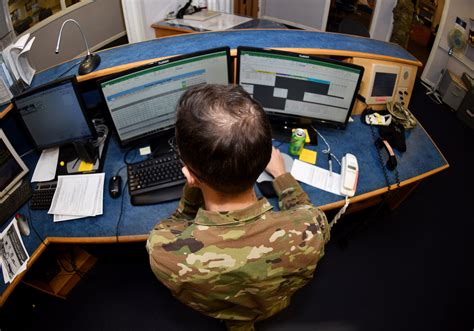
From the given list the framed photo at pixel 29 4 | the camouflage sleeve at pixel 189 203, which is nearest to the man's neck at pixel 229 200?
the camouflage sleeve at pixel 189 203

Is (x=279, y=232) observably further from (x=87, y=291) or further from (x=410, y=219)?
(x=410, y=219)

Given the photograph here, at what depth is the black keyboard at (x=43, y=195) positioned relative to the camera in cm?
148

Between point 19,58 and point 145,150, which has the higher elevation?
point 19,58

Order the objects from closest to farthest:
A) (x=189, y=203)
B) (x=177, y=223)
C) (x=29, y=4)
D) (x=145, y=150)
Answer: (x=177, y=223) → (x=189, y=203) → (x=145, y=150) → (x=29, y=4)

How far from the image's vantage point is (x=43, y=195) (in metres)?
1.51

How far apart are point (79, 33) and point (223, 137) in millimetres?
4263

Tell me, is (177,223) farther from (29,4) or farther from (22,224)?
(29,4)

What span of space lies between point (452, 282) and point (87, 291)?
2.25m

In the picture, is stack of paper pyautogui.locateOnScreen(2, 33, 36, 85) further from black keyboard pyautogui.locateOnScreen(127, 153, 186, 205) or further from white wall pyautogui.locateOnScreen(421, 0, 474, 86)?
white wall pyautogui.locateOnScreen(421, 0, 474, 86)

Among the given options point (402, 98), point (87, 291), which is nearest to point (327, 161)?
point (402, 98)

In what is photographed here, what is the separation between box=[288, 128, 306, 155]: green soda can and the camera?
5.47 feet

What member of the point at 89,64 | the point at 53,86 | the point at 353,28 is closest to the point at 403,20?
the point at 353,28

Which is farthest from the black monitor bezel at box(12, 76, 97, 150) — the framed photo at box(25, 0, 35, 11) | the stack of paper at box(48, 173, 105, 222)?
the framed photo at box(25, 0, 35, 11)

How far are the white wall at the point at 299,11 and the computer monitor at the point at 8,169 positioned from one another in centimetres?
444
